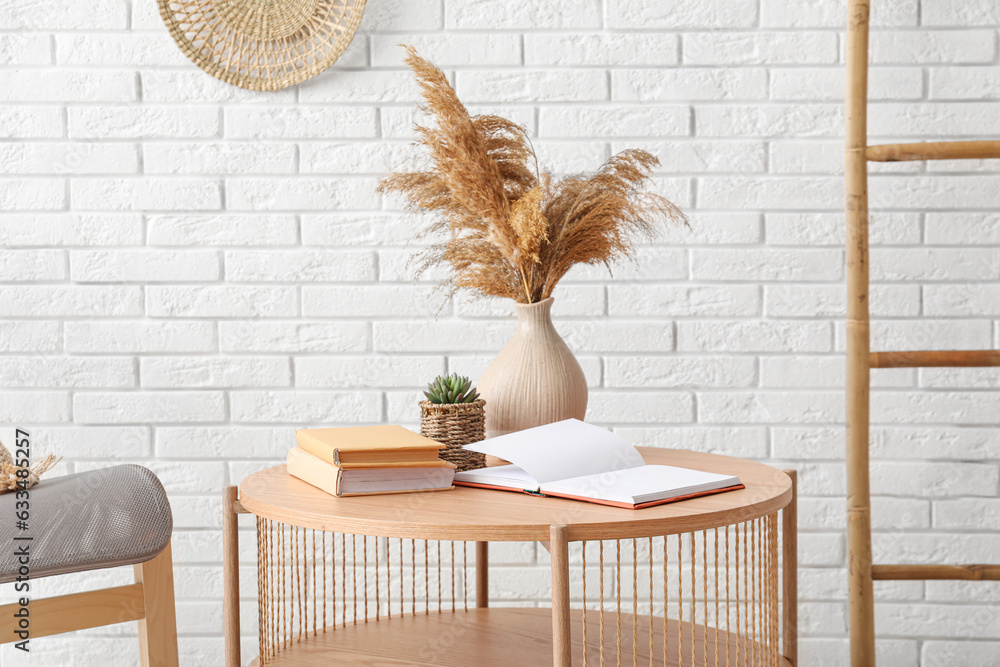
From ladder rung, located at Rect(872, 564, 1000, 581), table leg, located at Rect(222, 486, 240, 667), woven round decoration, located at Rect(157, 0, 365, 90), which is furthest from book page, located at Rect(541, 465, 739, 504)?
woven round decoration, located at Rect(157, 0, 365, 90)

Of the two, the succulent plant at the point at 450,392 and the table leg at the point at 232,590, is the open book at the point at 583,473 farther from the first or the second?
the table leg at the point at 232,590

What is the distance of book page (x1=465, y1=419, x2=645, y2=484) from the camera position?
1.04m

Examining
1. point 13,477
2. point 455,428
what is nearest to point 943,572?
point 455,428

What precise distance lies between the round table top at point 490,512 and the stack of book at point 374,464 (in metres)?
0.01

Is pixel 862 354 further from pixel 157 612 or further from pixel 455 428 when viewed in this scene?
pixel 157 612

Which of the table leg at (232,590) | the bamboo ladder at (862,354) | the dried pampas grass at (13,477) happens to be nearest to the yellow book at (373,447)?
the table leg at (232,590)

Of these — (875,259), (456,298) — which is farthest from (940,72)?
(456,298)

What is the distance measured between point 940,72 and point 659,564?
41.9 inches

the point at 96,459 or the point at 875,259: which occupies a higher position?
the point at 875,259

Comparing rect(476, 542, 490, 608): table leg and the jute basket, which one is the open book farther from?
rect(476, 542, 490, 608): table leg

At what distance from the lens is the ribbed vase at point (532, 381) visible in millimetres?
1211

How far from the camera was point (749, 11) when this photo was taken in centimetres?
168

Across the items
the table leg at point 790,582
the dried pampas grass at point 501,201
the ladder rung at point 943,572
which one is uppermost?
the dried pampas grass at point 501,201

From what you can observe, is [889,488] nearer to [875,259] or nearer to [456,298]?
[875,259]
